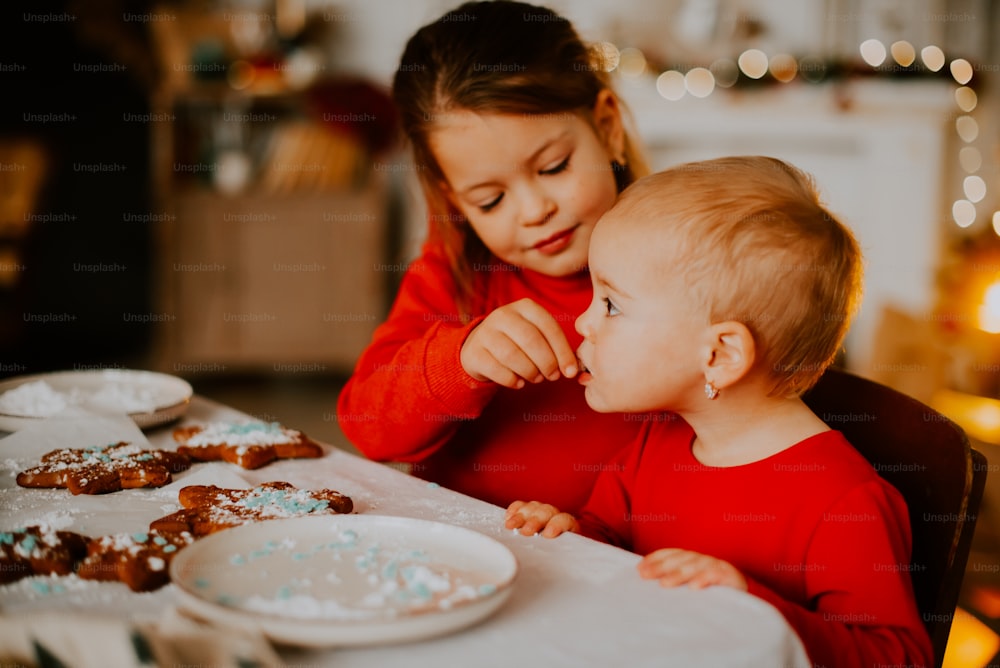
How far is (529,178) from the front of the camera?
1.28m

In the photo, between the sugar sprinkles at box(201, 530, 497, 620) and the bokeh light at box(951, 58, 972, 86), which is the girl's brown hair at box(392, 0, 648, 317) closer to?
the sugar sprinkles at box(201, 530, 497, 620)

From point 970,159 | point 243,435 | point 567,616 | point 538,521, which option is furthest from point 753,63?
point 567,616

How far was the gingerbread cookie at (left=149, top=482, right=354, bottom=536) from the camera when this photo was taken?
892 millimetres

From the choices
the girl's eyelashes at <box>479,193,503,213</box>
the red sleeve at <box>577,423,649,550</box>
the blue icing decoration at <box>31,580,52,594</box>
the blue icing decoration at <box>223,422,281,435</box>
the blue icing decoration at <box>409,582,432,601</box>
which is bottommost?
the red sleeve at <box>577,423,649,550</box>

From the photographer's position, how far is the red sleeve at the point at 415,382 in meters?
1.18

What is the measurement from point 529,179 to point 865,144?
349 cm

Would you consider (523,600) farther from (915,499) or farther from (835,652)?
(915,499)

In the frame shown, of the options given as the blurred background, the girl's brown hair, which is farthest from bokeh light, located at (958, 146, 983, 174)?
the girl's brown hair

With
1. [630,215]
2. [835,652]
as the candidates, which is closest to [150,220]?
[630,215]

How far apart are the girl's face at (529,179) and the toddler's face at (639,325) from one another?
0.23m

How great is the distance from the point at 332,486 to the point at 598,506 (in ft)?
1.10

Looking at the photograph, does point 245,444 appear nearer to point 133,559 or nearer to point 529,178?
point 133,559

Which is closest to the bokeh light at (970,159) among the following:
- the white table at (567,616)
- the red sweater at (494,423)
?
the red sweater at (494,423)

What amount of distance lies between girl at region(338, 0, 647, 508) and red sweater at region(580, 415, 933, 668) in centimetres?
20
